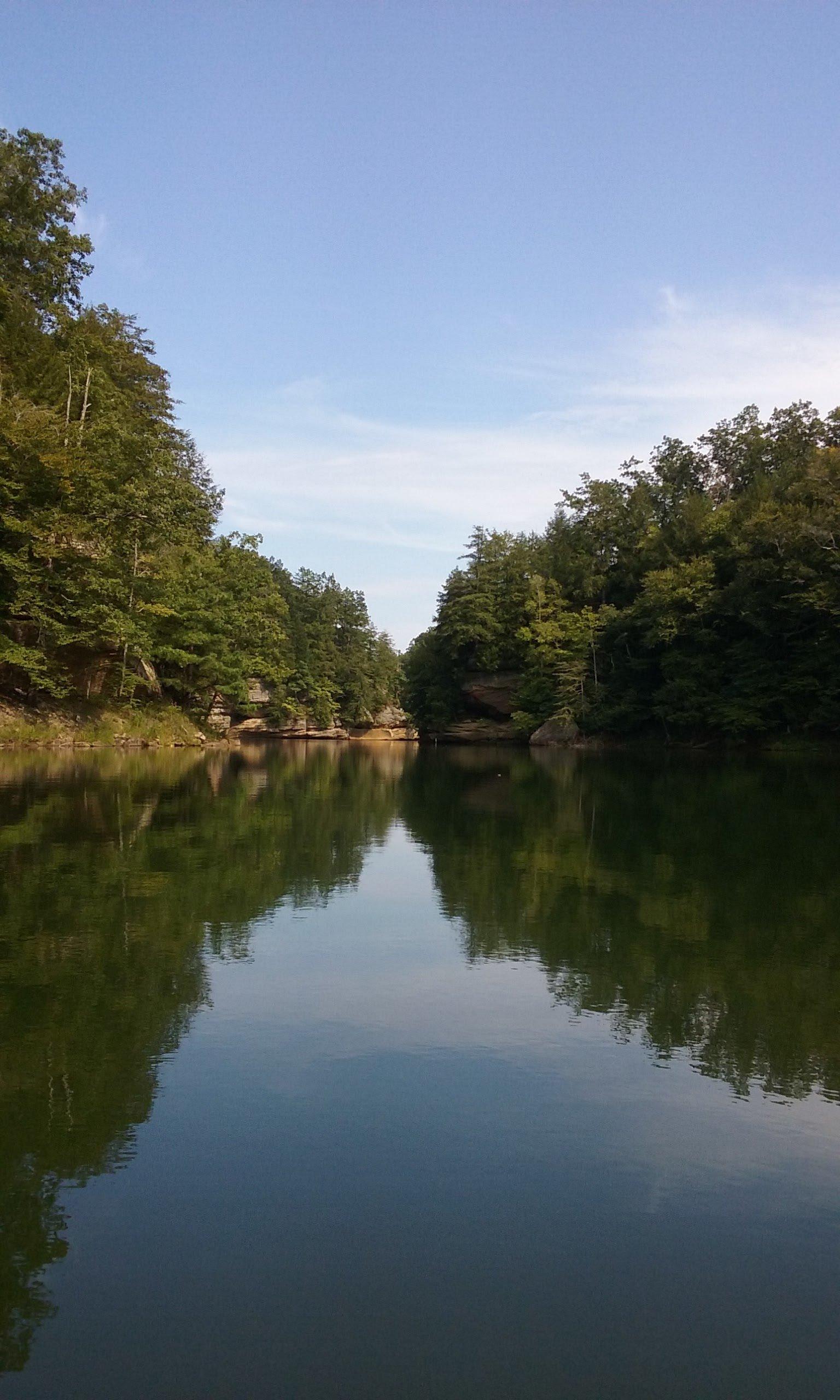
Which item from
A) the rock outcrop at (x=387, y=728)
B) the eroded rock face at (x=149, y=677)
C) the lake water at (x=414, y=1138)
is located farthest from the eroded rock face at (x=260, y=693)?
the lake water at (x=414, y=1138)

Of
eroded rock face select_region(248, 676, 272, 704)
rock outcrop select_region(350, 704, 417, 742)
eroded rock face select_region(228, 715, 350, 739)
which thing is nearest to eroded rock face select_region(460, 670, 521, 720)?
rock outcrop select_region(350, 704, 417, 742)

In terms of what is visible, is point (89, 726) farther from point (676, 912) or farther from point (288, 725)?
point (288, 725)

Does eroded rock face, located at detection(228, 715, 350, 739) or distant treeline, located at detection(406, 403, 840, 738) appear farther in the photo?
eroded rock face, located at detection(228, 715, 350, 739)

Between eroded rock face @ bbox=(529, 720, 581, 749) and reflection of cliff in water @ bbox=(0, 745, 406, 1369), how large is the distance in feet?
130

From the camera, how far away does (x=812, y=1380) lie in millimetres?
2664

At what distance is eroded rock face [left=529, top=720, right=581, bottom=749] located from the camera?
5716 centimetres

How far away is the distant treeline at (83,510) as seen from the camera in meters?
27.8

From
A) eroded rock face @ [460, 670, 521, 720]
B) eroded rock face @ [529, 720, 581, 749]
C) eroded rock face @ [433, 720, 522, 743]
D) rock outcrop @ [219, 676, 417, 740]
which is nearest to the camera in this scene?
rock outcrop @ [219, 676, 417, 740]

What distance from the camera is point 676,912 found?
28.7 feet

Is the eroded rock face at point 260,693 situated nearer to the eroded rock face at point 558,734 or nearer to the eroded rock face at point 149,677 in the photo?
the eroded rock face at point 558,734

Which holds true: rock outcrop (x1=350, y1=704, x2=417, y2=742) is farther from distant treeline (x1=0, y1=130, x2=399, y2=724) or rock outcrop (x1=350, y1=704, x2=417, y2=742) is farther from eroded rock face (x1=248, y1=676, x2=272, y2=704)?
distant treeline (x1=0, y1=130, x2=399, y2=724)

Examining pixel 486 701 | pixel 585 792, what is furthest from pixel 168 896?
pixel 486 701

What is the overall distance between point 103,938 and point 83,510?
82.2ft

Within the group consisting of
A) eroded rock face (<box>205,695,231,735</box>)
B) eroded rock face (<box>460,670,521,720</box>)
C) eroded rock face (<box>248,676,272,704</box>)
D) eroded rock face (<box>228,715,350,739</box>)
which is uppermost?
eroded rock face (<box>460,670,521,720</box>)
